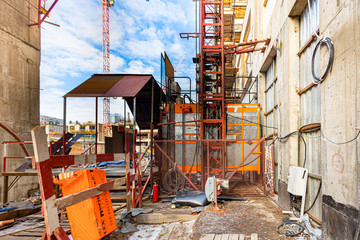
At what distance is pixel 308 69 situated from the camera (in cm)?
554

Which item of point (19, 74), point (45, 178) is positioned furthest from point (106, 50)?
point (45, 178)

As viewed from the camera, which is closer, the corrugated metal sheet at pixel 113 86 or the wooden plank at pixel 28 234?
the wooden plank at pixel 28 234

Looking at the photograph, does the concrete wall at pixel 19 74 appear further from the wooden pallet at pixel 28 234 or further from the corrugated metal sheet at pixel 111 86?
the wooden pallet at pixel 28 234

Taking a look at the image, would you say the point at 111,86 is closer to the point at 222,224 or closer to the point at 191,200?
the point at 191,200

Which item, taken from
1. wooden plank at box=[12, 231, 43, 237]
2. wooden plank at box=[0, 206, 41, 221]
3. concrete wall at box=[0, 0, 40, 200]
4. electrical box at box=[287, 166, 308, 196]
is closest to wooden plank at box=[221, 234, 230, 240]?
electrical box at box=[287, 166, 308, 196]

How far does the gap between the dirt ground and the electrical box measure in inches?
32.2

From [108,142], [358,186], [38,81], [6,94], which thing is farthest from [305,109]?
[38,81]

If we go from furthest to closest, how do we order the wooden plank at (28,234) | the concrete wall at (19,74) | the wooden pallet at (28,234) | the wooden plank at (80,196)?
the concrete wall at (19,74)
the wooden plank at (28,234)
the wooden pallet at (28,234)
the wooden plank at (80,196)

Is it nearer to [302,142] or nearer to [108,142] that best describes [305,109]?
[302,142]

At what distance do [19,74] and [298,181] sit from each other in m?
12.2

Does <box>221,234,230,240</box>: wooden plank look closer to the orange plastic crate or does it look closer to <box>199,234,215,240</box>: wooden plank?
<box>199,234,215,240</box>: wooden plank

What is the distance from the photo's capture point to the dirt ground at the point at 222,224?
16.1 feet

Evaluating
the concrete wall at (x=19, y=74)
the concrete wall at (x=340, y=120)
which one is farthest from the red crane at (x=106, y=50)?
the concrete wall at (x=340, y=120)

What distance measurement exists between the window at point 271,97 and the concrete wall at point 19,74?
1119cm
